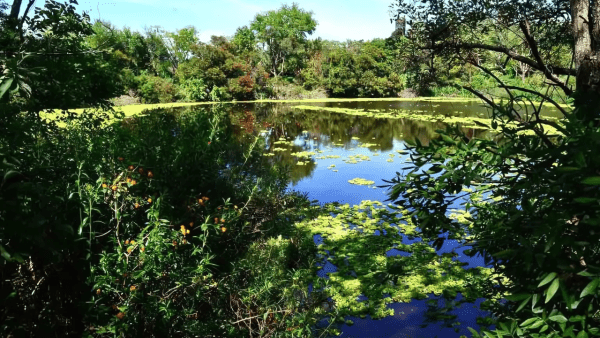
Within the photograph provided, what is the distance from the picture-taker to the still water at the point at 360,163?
13.2 ft

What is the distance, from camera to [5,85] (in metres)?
0.99

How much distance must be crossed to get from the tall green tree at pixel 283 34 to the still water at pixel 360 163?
16.7 metres

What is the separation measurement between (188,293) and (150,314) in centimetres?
28

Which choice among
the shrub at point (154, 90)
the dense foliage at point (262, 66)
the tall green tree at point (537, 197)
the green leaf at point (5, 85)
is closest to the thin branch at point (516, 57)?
the tall green tree at point (537, 197)

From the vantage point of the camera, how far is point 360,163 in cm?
1130

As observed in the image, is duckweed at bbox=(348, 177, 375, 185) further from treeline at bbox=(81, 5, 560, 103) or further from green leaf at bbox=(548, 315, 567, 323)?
treeline at bbox=(81, 5, 560, 103)

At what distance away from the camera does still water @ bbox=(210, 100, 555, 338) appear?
4.04 m

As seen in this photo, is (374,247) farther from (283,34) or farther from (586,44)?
(283,34)

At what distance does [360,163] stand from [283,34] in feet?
105

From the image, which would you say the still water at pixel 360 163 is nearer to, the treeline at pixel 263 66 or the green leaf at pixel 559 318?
the green leaf at pixel 559 318

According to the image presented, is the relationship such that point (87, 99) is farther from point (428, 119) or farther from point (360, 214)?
point (428, 119)

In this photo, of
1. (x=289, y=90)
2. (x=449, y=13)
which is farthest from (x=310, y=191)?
(x=289, y=90)

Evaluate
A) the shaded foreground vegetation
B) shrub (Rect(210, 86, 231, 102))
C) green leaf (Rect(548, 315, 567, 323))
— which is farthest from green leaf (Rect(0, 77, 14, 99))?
shrub (Rect(210, 86, 231, 102))

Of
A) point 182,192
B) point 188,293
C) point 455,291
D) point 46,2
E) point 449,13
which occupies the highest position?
point 46,2
